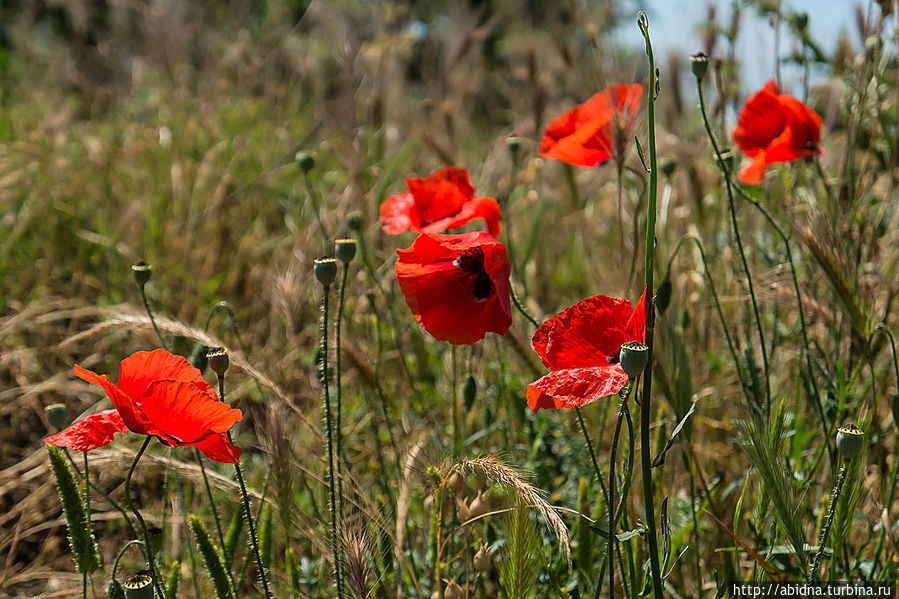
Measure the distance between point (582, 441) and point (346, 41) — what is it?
1679 mm

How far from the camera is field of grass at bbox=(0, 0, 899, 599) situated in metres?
1.07

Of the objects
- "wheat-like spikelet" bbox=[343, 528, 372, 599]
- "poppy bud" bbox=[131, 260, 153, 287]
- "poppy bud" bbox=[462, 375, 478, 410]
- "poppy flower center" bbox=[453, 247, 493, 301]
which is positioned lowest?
"wheat-like spikelet" bbox=[343, 528, 372, 599]

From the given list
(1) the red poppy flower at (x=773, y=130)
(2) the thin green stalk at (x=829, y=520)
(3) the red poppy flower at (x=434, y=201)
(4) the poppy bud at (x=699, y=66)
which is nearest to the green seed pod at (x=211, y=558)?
(3) the red poppy flower at (x=434, y=201)

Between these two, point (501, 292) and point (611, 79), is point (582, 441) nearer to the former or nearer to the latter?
point (501, 292)

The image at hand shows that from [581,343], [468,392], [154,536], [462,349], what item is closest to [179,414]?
[154,536]

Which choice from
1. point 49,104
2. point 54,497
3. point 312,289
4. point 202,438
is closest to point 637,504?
point 312,289

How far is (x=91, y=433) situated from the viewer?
916 mm

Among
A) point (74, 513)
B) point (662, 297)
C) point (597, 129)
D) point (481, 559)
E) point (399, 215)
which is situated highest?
point (597, 129)

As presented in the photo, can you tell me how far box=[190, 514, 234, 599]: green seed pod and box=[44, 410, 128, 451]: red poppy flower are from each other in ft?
0.47

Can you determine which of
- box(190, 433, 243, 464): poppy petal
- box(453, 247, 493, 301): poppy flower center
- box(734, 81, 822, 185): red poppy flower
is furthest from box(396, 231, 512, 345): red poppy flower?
box(734, 81, 822, 185): red poppy flower

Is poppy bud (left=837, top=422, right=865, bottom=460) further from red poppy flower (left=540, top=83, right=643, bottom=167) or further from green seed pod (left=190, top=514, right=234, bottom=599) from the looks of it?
green seed pod (left=190, top=514, right=234, bottom=599)

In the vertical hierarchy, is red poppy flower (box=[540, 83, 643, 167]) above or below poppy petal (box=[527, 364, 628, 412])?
above

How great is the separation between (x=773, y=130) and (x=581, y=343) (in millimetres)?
923

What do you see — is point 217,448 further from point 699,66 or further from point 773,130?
point 773,130
